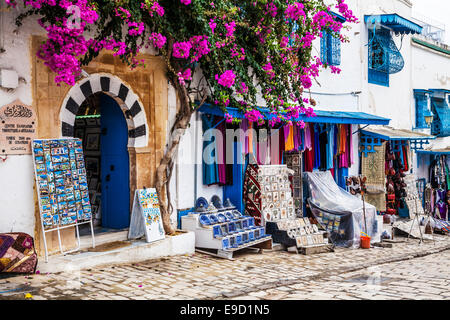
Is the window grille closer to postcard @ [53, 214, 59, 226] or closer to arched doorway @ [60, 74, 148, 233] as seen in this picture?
arched doorway @ [60, 74, 148, 233]

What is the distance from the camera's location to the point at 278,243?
998cm

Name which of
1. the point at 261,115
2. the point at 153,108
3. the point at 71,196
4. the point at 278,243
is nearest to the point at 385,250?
the point at 278,243

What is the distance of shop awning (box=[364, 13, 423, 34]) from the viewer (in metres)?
14.6

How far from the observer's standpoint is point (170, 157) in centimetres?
877

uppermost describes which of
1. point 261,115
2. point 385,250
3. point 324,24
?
point 324,24

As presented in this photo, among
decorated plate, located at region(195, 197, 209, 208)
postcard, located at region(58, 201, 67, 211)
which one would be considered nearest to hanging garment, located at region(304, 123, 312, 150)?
decorated plate, located at region(195, 197, 209, 208)

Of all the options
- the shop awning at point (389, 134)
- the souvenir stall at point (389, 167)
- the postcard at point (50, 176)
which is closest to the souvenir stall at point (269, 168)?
the shop awning at point (389, 134)

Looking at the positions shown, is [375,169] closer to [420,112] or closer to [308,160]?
[308,160]

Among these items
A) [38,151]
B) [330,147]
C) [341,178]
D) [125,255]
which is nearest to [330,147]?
[330,147]

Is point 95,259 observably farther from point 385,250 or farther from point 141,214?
point 385,250

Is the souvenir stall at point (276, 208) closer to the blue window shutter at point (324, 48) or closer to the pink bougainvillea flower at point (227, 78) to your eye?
the pink bougainvillea flower at point (227, 78)

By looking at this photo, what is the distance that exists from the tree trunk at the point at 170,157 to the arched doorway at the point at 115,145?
0.46 metres

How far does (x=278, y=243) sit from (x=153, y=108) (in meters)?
3.78

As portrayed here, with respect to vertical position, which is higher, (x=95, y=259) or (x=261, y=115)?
(x=261, y=115)
